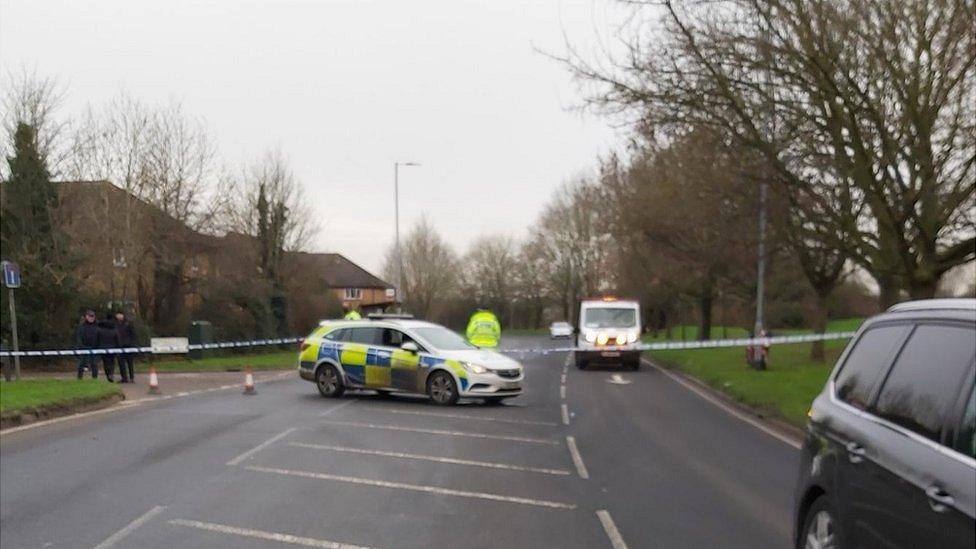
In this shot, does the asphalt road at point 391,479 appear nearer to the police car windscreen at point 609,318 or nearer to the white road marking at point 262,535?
the white road marking at point 262,535

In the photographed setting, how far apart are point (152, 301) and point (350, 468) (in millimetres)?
28653

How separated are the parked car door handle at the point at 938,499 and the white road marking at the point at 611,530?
136 inches

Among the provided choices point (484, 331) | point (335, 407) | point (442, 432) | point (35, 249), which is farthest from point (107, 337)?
point (442, 432)

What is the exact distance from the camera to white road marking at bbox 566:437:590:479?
32.2ft

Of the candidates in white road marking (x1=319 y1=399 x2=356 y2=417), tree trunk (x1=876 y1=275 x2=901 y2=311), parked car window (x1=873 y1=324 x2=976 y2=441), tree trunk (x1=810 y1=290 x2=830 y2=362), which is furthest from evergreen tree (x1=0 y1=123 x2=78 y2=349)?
parked car window (x1=873 y1=324 x2=976 y2=441)

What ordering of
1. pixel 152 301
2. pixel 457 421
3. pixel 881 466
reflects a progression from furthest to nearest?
pixel 152 301, pixel 457 421, pixel 881 466

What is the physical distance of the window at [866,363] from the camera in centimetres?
449

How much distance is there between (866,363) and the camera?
4.79m

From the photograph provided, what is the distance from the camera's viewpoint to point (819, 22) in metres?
12.5

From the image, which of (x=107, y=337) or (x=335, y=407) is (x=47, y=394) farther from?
(x=107, y=337)

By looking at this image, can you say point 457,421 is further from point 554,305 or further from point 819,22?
point 554,305

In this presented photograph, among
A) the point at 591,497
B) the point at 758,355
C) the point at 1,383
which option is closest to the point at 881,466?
the point at 591,497

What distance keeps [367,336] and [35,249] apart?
47.5 ft

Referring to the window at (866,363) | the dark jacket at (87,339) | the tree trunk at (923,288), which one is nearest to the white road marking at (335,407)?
the dark jacket at (87,339)
